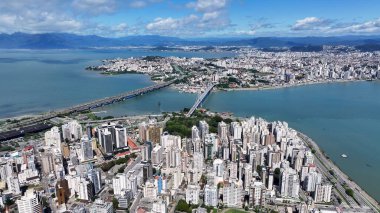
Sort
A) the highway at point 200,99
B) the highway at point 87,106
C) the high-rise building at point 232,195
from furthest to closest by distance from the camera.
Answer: the highway at point 200,99
the highway at point 87,106
the high-rise building at point 232,195

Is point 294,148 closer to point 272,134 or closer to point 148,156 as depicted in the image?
point 272,134

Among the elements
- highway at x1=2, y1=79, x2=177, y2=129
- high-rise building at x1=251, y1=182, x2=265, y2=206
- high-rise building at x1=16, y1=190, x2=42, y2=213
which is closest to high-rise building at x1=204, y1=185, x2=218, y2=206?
high-rise building at x1=251, y1=182, x2=265, y2=206

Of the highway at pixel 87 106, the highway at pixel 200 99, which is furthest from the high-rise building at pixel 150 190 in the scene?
the highway at pixel 87 106

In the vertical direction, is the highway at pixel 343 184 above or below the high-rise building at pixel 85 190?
below

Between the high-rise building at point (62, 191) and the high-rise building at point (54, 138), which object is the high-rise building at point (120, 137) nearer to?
the high-rise building at point (54, 138)

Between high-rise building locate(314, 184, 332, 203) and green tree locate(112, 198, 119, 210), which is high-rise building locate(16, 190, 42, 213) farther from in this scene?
high-rise building locate(314, 184, 332, 203)

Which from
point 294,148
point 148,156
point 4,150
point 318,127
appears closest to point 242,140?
point 294,148

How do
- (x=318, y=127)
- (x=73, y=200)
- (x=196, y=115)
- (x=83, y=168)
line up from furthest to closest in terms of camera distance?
(x=196, y=115)
(x=318, y=127)
(x=83, y=168)
(x=73, y=200)
